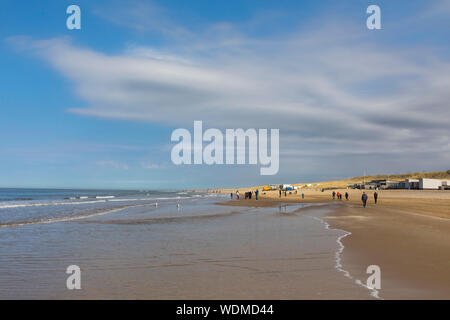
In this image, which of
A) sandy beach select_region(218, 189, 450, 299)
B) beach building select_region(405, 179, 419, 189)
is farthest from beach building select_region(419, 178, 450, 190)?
sandy beach select_region(218, 189, 450, 299)

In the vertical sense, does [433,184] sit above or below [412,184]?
above

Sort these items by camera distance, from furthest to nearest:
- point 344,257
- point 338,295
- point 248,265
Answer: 1. point 344,257
2. point 248,265
3. point 338,295

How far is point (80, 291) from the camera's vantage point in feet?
27.1

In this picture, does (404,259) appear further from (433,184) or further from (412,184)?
(412,184)

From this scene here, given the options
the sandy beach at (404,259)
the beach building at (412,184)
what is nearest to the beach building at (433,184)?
the beach building at (412,184)

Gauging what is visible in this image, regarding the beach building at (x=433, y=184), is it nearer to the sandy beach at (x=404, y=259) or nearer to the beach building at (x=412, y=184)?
the beach building at (x=412, y=184)

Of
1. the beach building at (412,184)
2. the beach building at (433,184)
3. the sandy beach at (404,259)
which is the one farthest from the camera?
→ the beach building at (412,184)

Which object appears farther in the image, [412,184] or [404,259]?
[412,184]

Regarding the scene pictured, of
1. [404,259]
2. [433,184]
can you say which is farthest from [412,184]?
[404,259]

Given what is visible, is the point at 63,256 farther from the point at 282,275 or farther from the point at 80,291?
the point at 282,275

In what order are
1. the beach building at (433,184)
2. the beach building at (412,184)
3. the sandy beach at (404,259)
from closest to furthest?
1. the sandy beach at (404,259)
2. the beach building at (433,184)
3. the beach building at (412,184)

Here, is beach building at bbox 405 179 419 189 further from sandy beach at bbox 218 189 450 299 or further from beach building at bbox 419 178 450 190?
sandy beach at bbox 218 189 450 299
